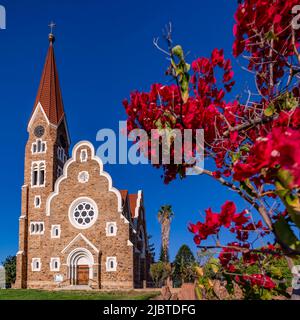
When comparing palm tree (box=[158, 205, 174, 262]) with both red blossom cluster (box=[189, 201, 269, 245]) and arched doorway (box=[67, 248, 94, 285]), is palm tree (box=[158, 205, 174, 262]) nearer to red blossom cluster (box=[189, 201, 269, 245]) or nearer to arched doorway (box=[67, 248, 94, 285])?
arched doorway (box=[67, 248, 94, 285])

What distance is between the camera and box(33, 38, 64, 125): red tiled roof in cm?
3322

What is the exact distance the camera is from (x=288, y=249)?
1938 mm

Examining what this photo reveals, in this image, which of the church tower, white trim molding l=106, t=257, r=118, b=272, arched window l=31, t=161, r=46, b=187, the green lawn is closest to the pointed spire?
the church tower

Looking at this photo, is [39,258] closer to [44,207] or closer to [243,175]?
[44,207]

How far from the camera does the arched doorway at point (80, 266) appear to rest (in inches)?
1107

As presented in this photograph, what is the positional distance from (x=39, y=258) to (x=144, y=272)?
7485mm

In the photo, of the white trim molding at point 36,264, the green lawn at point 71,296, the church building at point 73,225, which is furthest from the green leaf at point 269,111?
the white trim molding at point 36,264

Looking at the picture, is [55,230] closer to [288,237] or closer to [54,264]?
[54,264]

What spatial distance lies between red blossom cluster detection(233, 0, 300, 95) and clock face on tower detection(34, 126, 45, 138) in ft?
100.0

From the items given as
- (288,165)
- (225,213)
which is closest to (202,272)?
(225,213)

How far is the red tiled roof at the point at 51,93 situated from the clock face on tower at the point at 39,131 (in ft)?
2.96

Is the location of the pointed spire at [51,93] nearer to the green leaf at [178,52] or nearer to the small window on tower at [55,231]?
the small window on tower at [55,231]

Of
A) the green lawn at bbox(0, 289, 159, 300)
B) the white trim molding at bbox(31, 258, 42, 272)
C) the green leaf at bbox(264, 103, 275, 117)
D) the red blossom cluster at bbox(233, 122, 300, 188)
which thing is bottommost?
the green lawn at bbox(0, 289, 159, 300)

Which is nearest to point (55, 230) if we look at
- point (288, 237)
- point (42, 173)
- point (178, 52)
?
point (42, 173)
